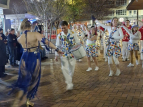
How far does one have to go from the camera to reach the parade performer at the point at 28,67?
4.50 meters

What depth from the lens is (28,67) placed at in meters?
4.51

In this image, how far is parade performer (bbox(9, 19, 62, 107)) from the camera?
4.50 metres

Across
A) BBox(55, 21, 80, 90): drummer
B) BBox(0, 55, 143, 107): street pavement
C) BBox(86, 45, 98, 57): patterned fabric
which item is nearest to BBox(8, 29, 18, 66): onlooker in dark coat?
BBox(0, 55, 143, 107): street pavement

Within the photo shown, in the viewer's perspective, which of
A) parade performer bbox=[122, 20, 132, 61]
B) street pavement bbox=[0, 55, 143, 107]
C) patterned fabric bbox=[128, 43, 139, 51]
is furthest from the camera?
parade performer bbox=[122, 20, 132, 61]

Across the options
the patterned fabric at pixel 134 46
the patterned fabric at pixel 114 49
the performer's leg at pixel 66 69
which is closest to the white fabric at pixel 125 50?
the patterned fabric at pixel 134 46

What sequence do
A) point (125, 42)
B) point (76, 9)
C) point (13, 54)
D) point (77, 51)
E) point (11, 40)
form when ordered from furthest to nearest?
point (76, 9)
point (125, 42)
point (13, 54)
point (11, 40)
point (77, 51)

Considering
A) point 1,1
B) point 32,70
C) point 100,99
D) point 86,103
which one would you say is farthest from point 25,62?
point 1,1

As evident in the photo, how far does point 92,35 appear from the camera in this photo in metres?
8.27

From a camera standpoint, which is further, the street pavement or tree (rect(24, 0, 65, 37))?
tree (rect(24, 0, 65, 37))

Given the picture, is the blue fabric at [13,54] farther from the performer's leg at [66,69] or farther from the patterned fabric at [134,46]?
the patterned fabric at [134,46]

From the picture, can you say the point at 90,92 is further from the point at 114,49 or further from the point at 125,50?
the point at 125,50

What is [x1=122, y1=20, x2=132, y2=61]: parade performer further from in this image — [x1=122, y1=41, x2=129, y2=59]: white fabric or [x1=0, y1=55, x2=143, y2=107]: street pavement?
[x1=0, y1=55, x2=143, y2=107]: street pavement

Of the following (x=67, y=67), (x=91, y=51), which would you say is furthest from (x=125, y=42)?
(x=67, y=67)

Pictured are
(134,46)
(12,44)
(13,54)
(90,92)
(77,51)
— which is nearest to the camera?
(90,92)
